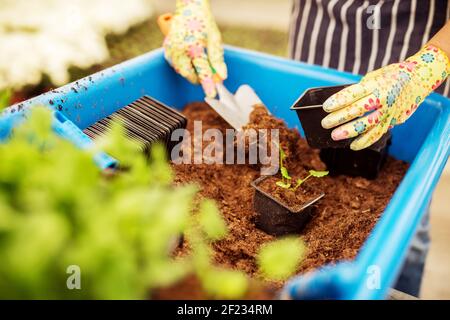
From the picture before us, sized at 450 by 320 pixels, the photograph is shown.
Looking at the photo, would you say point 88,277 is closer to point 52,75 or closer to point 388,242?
point 388,242

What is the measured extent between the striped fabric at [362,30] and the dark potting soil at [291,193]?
0.59 meters

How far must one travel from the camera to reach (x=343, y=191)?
3.97 ft

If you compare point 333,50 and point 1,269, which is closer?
point 1,269

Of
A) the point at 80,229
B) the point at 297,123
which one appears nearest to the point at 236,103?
the point at 297,123

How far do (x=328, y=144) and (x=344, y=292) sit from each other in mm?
582

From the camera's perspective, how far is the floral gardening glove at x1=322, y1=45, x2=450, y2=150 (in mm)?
1018

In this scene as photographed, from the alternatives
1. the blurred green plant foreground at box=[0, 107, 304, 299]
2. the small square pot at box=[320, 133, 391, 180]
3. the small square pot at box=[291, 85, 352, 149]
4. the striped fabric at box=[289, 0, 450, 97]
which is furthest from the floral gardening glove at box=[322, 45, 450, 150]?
the blurred green plant foreground at box=[0, 107, 304, 299]

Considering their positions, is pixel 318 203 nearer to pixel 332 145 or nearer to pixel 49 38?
pixel 332 145

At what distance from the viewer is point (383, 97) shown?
1.02 metres

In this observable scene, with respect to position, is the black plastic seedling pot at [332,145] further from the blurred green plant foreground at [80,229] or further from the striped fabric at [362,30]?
the blurred green plant foreground at [80,229]

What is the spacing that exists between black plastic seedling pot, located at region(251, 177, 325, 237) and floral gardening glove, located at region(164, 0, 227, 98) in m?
0.40
